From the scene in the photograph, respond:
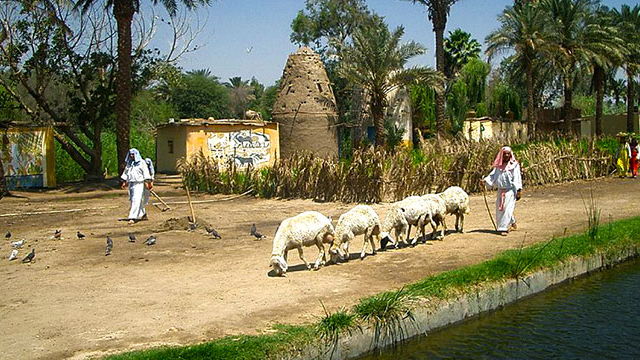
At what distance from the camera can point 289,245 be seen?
33.1 feet

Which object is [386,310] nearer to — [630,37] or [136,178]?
[136,178]

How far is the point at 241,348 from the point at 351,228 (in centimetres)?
432

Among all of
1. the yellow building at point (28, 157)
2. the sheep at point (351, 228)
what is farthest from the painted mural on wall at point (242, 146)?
the sheep at point (351, 228)

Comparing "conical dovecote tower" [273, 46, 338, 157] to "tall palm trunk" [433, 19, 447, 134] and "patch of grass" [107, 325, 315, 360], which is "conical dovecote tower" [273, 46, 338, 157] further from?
"patch of grass" [107, 325, 315, 360]

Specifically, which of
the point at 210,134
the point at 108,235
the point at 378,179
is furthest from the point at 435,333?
the point at 210,134

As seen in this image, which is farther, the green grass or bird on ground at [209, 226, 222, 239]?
bird on ground at [209, 226, 222, 239]

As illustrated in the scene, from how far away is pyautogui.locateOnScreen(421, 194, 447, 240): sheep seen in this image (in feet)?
39.7

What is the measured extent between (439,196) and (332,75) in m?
33.5

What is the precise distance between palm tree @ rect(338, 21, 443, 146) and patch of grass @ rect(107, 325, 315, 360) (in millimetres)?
22670

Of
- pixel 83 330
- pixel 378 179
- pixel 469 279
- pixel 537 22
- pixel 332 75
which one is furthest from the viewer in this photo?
pixel 332 75

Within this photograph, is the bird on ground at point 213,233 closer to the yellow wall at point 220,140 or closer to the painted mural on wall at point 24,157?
the yellow wall at point 220,140

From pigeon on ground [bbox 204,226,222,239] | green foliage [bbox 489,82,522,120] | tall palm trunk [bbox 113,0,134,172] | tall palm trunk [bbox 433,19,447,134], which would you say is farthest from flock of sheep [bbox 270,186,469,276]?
green foliage [bbox 489,82,522,120]

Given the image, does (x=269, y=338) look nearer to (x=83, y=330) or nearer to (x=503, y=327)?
(x=83, y=330)

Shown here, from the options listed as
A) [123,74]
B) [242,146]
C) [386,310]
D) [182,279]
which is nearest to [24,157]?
[123,74]
